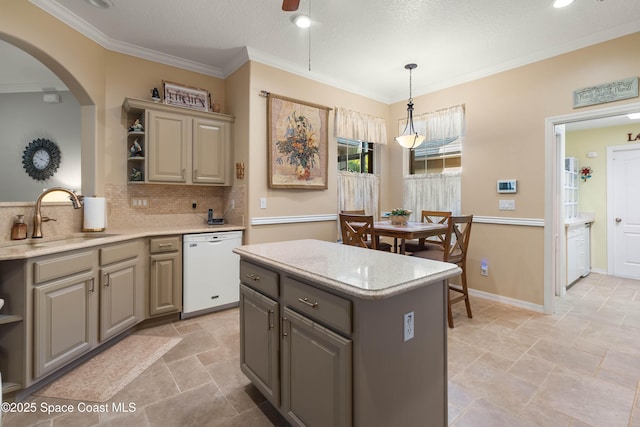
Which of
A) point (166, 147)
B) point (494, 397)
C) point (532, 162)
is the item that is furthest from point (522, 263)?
point (166, 147)

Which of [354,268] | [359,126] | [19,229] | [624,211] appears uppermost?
[359,126]

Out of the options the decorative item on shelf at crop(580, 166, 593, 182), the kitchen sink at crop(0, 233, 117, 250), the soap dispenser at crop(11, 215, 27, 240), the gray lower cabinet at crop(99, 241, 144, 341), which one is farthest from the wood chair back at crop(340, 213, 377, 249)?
the decorative item on shelf at crop(580, 166, 593, 182)

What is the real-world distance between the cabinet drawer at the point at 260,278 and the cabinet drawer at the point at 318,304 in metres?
0.09

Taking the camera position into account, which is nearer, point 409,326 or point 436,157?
point 409,326

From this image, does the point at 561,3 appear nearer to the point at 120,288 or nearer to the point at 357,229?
the point at 357,229

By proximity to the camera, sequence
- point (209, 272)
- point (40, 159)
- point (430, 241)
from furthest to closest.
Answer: point (40, 159)
point (430, 241)
point (209, 272)

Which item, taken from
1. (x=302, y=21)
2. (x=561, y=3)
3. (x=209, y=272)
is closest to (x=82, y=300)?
(x=209, y=272)

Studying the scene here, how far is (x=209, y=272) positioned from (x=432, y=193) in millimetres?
3115

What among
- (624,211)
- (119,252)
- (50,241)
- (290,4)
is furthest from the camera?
(624,211)

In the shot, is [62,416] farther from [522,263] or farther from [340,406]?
[522,263]

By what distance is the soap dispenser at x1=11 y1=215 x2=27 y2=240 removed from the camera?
2.32m

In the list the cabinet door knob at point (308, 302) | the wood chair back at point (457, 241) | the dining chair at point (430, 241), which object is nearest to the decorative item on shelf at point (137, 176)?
the cabinet door knob at point (308, 302)

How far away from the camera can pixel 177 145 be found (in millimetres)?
3291

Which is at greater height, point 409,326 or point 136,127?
point 136,127
